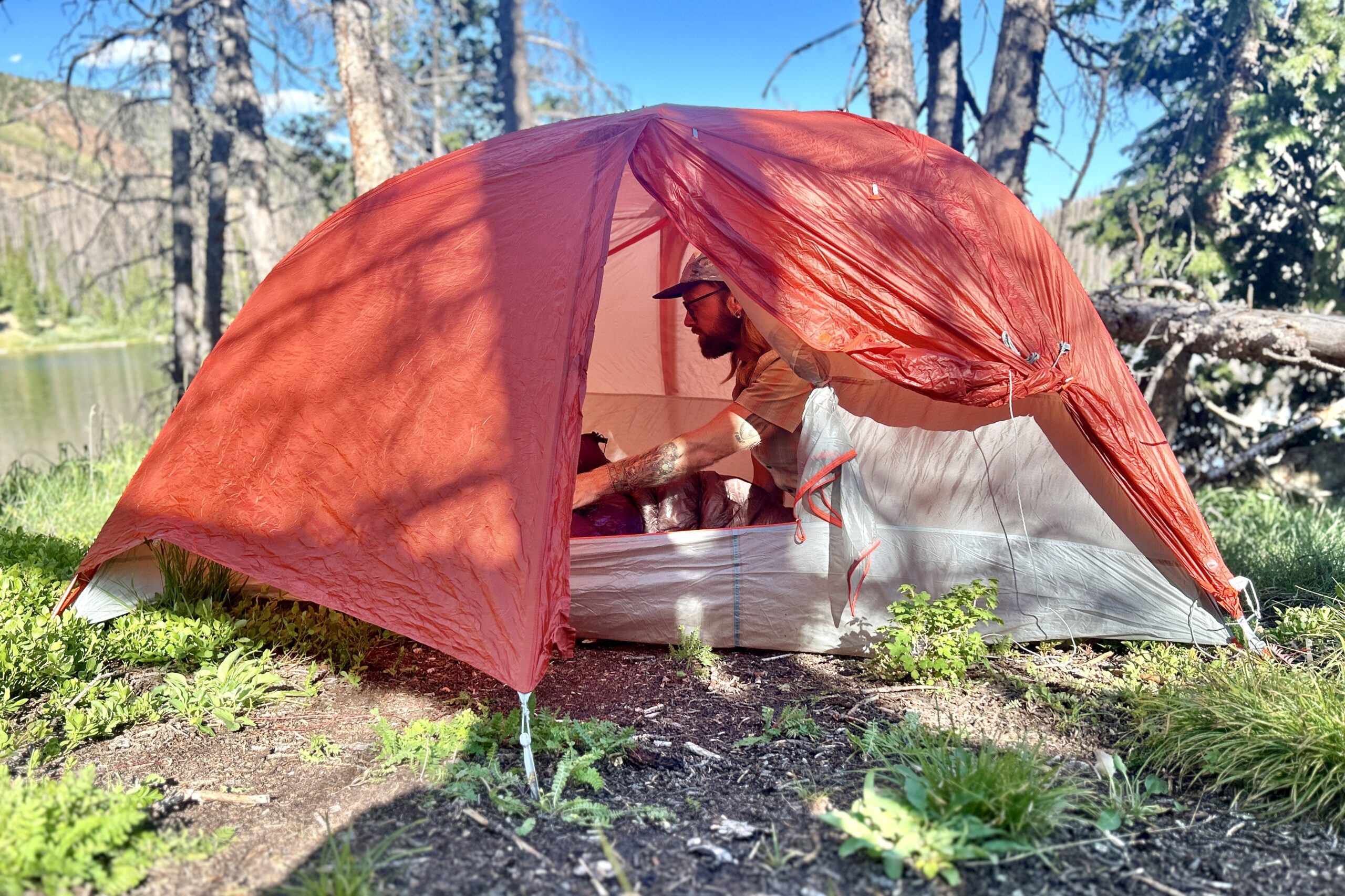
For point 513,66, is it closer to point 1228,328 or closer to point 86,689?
point 1228,328

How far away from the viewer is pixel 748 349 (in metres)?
3.74

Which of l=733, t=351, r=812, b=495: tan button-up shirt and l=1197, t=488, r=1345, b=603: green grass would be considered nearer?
l=733, t=351, r=812, b=495: tan button-up shirt

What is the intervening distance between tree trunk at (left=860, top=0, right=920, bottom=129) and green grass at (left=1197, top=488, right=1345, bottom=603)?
10.0 ft

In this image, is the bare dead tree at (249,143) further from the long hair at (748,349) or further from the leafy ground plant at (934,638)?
the leafy ground plant at (934,638)

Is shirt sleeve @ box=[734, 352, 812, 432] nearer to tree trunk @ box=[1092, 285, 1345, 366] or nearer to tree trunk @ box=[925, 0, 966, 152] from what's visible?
tree trunk @ box=[1092, 285, 1345, 366]

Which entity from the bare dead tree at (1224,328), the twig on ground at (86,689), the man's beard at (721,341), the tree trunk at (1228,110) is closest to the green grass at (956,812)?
the man's beard at (721,341)

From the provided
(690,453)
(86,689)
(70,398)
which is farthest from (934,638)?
(70,398)

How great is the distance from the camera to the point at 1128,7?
6387 mm

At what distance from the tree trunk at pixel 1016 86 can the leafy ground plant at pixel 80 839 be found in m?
5.79

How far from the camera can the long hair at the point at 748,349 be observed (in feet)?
12.0

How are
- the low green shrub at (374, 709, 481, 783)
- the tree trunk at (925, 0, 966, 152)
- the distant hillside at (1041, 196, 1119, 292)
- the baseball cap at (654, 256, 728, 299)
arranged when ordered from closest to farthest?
the low green shrub at (374, 709, 481, 783)
the baseball cap at (654, 256, 728, 299)
the tree trunk at (925, 0, 966, 152)
the distant hillside at (1041, 196, 1119, 292)

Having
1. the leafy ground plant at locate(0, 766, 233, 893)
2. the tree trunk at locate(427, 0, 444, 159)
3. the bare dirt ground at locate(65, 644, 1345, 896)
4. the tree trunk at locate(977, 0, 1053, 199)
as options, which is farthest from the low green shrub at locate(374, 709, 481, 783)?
the tree trunk at locate(427, 0, 444, 159)

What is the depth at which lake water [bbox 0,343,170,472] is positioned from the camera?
981cm

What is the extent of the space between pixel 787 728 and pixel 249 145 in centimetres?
758
